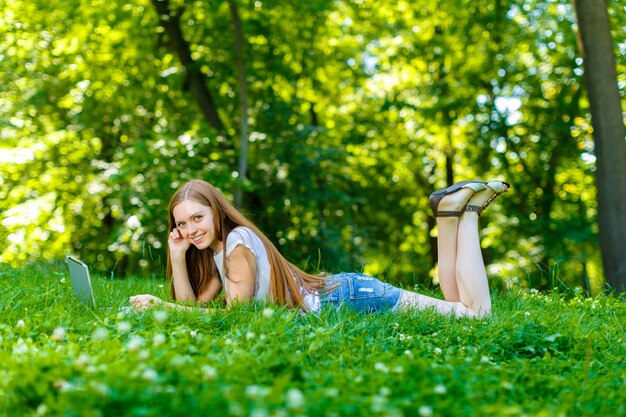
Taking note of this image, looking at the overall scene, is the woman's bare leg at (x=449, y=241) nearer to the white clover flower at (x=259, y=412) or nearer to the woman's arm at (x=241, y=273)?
the woman's arm at (x=241, y=273)

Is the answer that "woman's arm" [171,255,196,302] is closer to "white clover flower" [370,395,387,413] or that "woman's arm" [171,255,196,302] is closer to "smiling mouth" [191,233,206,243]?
"smiling mouth" [191,233,206,243]

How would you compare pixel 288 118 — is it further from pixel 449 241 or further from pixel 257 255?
pixel 257 255

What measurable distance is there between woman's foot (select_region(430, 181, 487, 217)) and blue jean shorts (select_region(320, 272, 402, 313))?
0.65m

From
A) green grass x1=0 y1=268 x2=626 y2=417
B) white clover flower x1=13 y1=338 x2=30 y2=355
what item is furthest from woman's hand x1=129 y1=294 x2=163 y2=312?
white clover flower x1=13 y1=338 x2=30 y2=355

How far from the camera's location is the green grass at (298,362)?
2107 millimetres

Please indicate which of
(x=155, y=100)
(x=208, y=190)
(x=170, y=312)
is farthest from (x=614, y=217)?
(x=155, y=100)

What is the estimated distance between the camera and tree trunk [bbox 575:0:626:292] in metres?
6.62

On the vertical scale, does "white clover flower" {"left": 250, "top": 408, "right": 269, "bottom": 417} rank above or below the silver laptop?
below

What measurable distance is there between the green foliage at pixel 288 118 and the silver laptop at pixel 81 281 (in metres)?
5.05

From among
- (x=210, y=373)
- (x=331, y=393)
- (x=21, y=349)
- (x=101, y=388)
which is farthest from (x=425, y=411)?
(x=21, y=349)

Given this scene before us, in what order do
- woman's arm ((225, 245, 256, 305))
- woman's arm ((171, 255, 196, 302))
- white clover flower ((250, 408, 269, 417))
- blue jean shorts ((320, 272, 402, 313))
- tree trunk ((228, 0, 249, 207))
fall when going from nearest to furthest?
white clover flower ((250, 408, 269, 417)) < woman's arm ((225, 245, 256, 305)) < blue jean shorts ((320, 272, 402, 313)) < woman's arm ((171, 255, 196, 302)) < tree trunk ((228, 0, 249, 207))

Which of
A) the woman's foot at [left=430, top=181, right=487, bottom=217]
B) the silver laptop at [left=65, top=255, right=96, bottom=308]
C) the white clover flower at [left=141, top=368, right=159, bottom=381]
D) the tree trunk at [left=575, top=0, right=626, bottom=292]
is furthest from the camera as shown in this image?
the tree trunk at [left=575, top=0, right=626, bottom=292]

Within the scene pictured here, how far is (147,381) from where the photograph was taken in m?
2.16

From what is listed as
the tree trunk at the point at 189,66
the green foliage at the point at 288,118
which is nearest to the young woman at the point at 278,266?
the green foliage at the point at 288,118
